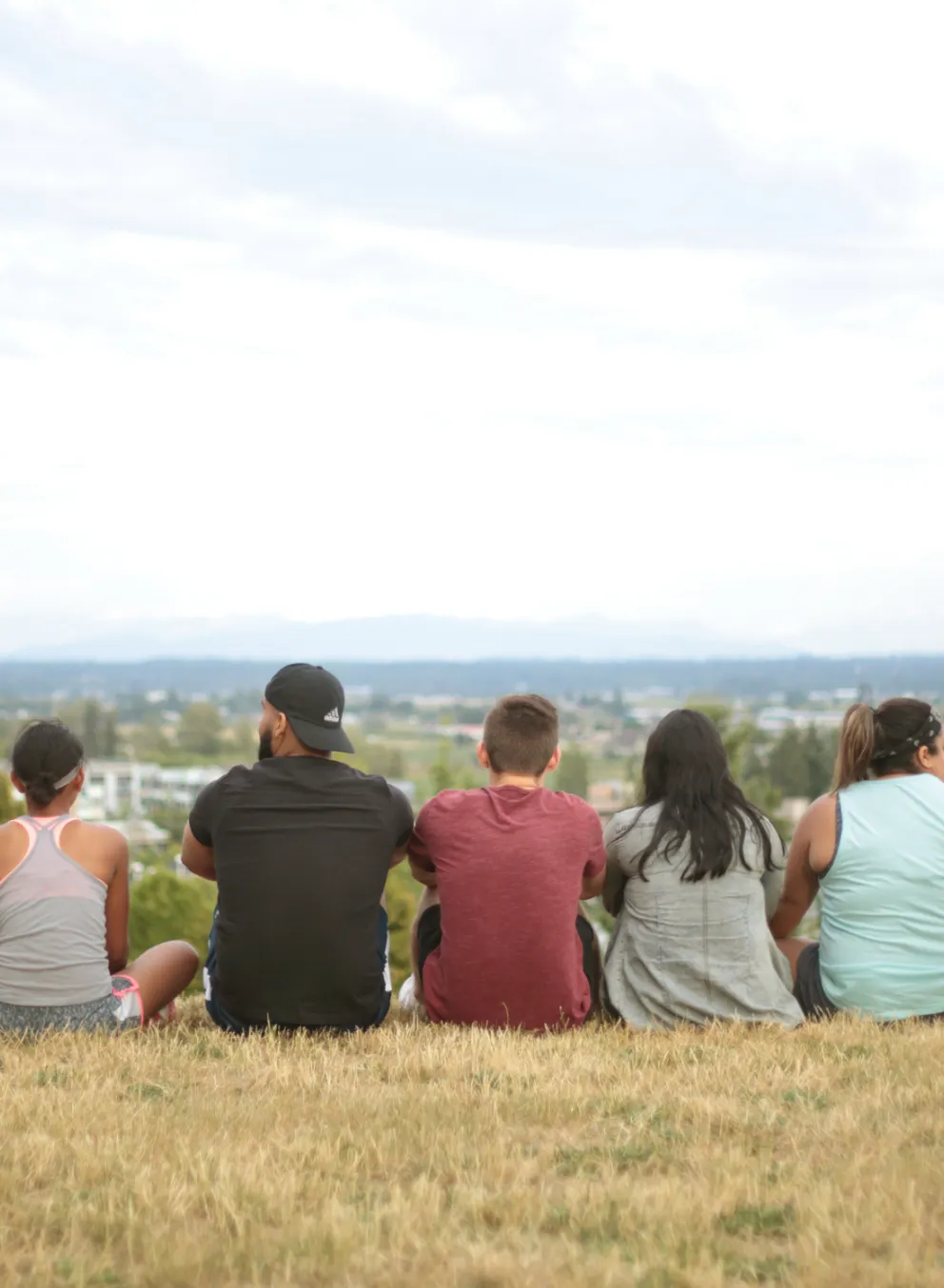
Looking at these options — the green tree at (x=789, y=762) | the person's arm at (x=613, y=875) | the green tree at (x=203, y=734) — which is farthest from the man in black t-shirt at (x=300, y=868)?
the green tree at (x=203, y=734)

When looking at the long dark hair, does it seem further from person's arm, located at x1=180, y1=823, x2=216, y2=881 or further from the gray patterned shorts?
the gray patterned shorts

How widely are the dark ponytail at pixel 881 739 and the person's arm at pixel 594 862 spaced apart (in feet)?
3.89

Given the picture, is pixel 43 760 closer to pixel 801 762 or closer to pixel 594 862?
pixel 594 862

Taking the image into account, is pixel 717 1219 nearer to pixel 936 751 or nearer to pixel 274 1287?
pixel 274 1287

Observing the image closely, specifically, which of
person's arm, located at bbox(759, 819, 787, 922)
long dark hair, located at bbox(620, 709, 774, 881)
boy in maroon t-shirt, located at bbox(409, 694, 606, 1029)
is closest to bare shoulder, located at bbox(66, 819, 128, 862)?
boy in maroon t-shirt, located at bbox(409, 694, 606, 1029)

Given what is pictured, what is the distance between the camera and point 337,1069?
544 centimetres

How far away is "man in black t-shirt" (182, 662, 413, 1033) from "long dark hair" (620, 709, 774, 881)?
48.4 inches

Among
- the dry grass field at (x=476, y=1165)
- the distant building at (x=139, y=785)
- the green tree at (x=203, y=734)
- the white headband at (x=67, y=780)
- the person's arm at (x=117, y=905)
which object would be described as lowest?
the distant building at (x=139, y=785)

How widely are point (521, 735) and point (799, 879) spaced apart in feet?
5.13

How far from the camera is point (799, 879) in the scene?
691 centimetres

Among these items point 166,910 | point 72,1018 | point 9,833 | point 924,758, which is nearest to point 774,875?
point 924,758

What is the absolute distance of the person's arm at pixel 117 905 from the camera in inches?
261

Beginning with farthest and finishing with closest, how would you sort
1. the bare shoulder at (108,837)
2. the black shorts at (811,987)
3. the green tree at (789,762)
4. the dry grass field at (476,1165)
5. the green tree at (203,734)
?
the green tree at (203,734)
the green tree at (789,762)
the black shorts at (811,987)
the bare shoulder at (108,837)
the dry grass field at (476,1165)

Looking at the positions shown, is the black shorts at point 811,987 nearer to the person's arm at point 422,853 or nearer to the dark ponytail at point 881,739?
the dark ponytail at point 881,739
